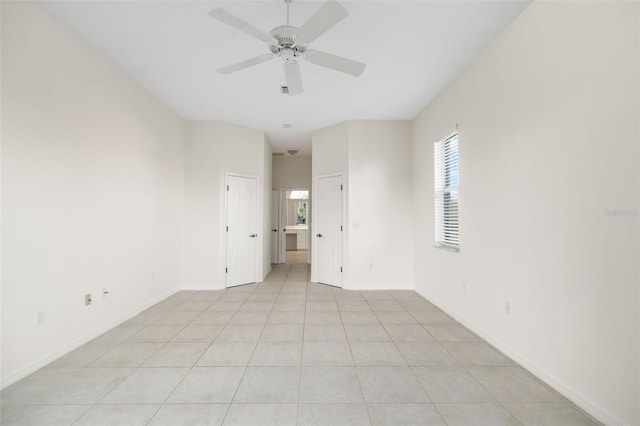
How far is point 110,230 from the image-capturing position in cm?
304

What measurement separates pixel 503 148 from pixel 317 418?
2645 mm

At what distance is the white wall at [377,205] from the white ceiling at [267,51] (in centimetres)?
65

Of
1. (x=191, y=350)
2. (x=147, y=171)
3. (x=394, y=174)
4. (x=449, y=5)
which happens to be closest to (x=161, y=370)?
(x=191, y=350)

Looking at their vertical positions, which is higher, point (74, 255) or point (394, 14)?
point (394, 14)

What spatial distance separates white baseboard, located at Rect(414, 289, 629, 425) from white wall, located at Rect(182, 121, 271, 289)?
3.96m

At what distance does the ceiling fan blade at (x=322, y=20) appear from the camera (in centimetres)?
169

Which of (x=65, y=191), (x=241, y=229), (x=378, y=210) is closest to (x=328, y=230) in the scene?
(x=378, y=210)

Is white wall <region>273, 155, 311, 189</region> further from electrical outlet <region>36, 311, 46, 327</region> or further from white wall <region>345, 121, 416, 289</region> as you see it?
electrical outlet <region>36, 311, 46, 327</region>

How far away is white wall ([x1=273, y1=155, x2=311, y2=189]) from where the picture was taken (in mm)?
7637

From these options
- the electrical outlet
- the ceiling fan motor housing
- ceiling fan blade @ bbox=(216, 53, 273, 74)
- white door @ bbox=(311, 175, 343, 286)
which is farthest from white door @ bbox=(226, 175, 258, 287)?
the ceiling fan motor housing

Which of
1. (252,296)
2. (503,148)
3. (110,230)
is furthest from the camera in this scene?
(252,296)

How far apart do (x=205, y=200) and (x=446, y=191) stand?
385cm

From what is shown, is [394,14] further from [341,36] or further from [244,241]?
[244,241]

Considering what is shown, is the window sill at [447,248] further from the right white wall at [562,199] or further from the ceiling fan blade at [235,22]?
the ceiling fan blade at [235,22]
